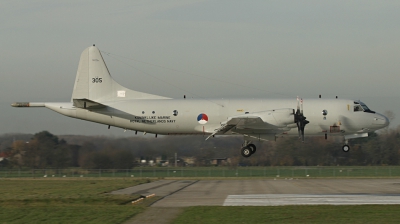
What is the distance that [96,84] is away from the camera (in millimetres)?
40781

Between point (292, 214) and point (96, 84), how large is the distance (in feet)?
68.8

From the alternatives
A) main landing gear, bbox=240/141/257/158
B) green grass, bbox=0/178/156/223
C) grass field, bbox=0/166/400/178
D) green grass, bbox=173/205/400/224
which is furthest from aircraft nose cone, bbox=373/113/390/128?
grass field, bbox=0/166/400/178

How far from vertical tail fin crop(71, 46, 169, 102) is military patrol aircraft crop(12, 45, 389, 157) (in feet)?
2.86

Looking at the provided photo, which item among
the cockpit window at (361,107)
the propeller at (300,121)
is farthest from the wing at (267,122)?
the cockpit window at (361,107)

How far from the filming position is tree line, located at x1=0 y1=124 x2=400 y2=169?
193ft

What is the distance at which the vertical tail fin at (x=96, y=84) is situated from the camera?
40.3 metres

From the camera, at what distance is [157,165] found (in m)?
61.8

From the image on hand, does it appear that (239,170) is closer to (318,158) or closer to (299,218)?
(318,158)

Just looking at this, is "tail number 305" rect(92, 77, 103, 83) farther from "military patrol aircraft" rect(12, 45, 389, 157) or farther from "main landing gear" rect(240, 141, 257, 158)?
"main landing gear" rect(240, 141, 257, 158)

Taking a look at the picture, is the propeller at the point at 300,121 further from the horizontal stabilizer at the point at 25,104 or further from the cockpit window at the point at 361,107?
the horizontal stabilizer at the point at 25,104

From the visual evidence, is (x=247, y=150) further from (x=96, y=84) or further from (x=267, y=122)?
(x=96, y=84)

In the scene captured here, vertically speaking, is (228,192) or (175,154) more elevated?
(175,154)

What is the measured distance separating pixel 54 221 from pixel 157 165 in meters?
38.3

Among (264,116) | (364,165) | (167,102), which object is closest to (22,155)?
(167,102)
